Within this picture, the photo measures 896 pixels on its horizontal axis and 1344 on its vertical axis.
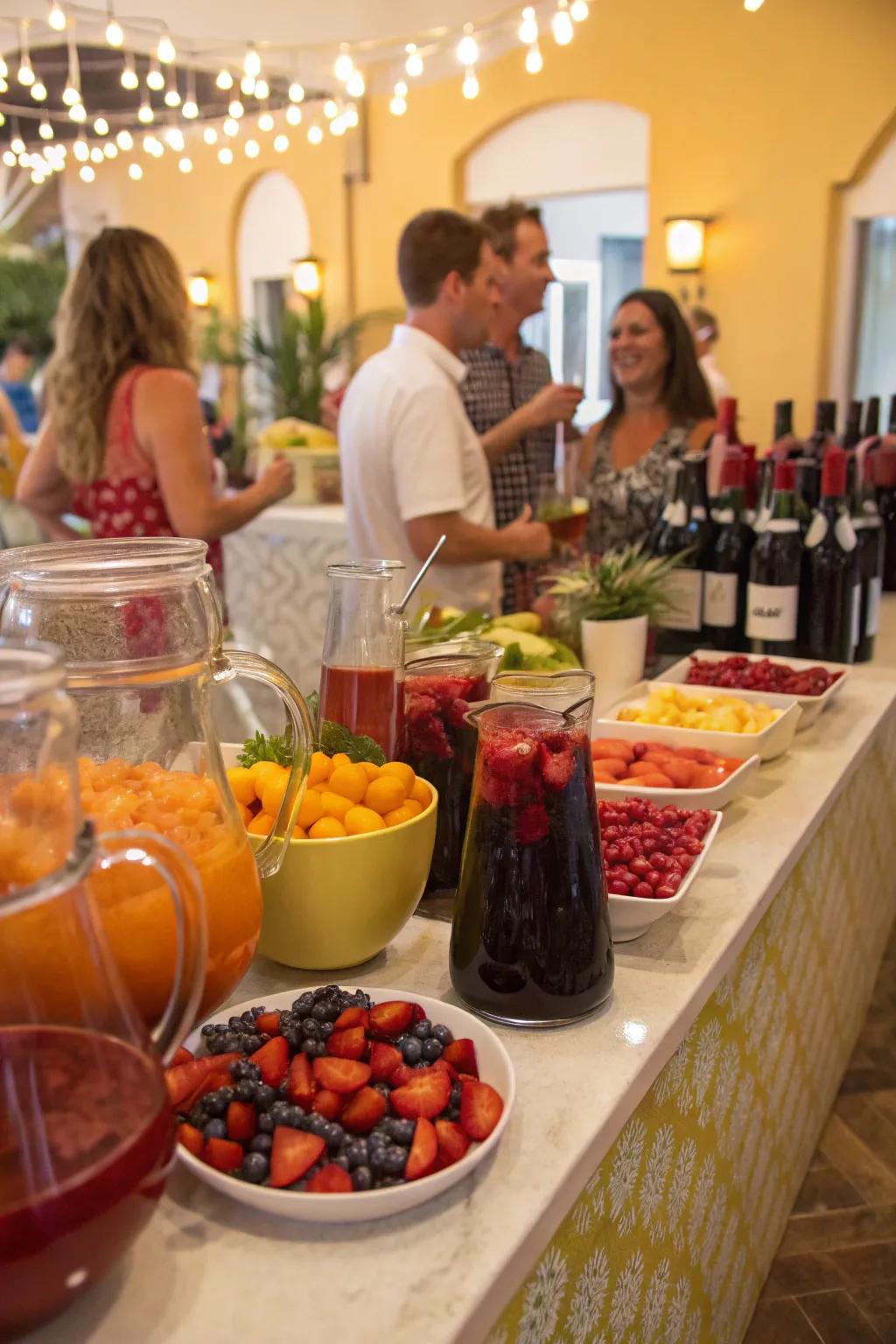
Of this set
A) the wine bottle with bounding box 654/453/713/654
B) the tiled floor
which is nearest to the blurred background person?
the wine bottle with bounding box 654/453/713/654

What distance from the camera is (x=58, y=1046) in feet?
2.12

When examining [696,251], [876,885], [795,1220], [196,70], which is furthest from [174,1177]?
[196,70]

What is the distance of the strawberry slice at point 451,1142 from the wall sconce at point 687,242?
21.3 ft

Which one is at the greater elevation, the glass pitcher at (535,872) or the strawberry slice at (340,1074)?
the glass pitcher at (535,872)

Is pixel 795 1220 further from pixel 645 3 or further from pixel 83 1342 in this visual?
pixel 645 3

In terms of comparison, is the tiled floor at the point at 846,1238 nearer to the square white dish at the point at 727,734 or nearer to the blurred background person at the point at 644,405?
the square white dish at the point at 727,734

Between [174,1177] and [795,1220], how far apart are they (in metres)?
1.42

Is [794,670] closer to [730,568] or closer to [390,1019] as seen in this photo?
[730,568]

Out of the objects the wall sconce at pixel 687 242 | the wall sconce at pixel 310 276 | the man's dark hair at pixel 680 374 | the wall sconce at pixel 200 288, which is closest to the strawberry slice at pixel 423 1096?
the man's dark hair at pixel 680 374

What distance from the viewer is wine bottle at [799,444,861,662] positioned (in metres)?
2.27

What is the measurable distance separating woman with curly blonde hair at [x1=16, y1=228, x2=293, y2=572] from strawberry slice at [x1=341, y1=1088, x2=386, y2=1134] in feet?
6.50

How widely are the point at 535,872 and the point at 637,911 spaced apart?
0.63ft

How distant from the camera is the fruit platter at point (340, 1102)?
757 mm

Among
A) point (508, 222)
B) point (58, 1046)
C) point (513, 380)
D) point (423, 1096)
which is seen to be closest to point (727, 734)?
point (423, 1096)
